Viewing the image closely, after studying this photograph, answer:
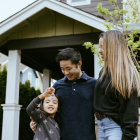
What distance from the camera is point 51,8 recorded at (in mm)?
5262

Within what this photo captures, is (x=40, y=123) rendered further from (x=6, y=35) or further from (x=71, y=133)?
(x=6, y=35)

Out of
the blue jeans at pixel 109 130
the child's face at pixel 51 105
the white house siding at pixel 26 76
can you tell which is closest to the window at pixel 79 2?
the child's face at pixel 51 105

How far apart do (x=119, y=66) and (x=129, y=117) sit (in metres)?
0.38

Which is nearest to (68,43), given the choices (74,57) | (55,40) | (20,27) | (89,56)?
(55,40)

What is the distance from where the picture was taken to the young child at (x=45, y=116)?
2156 millimetres

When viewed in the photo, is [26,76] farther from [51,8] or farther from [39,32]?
[51,8]

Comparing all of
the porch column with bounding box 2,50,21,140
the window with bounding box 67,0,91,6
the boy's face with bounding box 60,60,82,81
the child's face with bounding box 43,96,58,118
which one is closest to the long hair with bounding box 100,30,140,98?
the boy's face with bounding box 60,60,82,81

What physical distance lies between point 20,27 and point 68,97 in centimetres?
397

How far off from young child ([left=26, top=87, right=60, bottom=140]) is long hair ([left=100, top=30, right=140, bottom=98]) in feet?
2.17

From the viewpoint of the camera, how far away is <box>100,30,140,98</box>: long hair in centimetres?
164

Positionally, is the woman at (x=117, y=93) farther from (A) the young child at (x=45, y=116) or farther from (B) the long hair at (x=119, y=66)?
(A) the young child at (x=45, y=116)

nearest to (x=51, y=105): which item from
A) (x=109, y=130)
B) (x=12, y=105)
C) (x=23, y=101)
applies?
(x=109, y=130)

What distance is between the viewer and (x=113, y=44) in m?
1.80

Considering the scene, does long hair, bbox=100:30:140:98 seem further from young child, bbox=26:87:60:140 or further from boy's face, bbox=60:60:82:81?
young child, bbox=26:87:60:140
